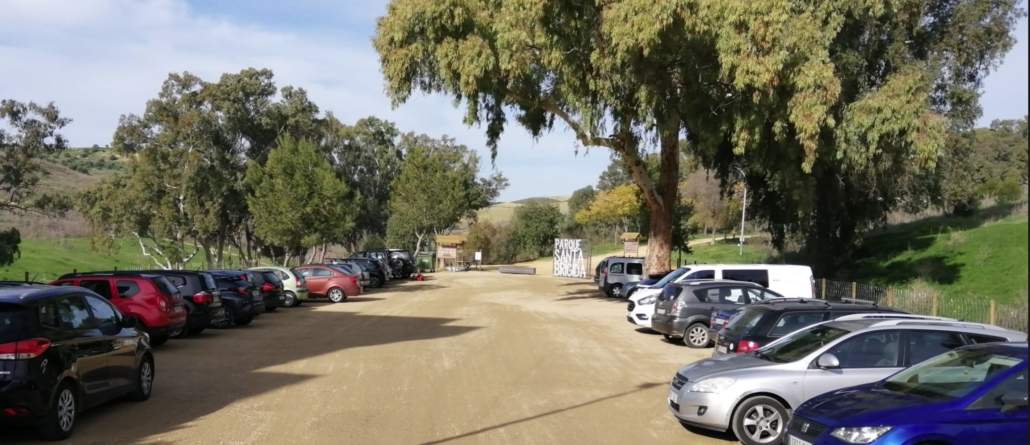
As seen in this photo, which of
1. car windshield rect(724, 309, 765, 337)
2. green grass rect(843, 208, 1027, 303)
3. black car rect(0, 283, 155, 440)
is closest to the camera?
black car rect(0, 283, 155, 440)

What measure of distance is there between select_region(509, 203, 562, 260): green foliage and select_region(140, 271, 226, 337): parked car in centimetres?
7029

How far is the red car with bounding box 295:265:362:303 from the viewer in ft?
113

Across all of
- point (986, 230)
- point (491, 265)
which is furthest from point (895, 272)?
point (491, 265)

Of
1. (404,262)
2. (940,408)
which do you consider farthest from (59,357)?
(404,262)

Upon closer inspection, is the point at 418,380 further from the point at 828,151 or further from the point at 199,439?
the point at 828,151

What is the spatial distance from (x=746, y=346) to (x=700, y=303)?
24.3ft

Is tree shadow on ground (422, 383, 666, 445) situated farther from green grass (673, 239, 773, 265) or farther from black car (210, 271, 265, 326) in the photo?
green grass (673, 239, 773, 265)

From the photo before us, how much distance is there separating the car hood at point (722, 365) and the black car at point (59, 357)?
22.3 ft

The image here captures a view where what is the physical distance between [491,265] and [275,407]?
7491cm

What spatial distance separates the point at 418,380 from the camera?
44.1 feet

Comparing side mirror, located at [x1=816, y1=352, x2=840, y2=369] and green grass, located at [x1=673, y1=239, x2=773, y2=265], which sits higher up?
green grass, located at [x1=673, y1=239, x2=773, y2=265]

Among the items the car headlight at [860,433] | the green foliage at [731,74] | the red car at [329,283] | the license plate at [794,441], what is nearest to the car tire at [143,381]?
the license plate at [794,441]

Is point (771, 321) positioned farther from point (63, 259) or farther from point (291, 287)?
point (63, 259)

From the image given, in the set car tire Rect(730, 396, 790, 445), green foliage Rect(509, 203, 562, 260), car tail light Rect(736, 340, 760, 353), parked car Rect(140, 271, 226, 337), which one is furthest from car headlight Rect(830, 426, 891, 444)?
green foliage Rect(509, 203, 562, 260)
